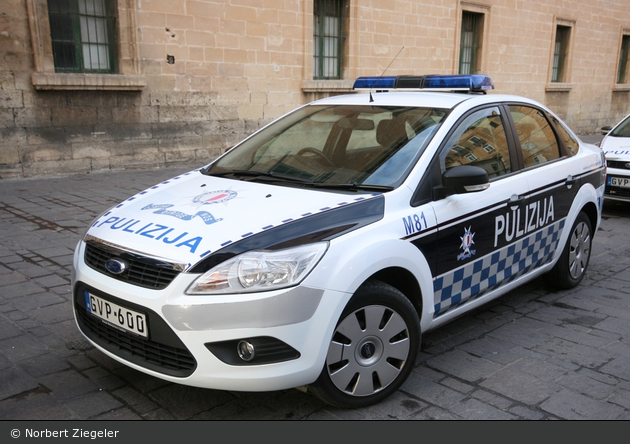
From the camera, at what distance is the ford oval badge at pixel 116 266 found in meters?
2.94

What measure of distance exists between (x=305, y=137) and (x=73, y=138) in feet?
22.0

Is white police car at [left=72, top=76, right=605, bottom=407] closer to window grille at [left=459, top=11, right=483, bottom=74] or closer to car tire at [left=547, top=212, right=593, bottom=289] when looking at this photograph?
car tire at [left=547, top=212, right=593, bottom=289]

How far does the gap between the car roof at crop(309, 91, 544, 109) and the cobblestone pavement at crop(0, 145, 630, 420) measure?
154 cm

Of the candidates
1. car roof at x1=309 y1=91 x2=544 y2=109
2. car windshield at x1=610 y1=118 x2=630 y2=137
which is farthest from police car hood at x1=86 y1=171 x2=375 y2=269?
car windshield at x1=610 y1=118 x2=630 y2=137

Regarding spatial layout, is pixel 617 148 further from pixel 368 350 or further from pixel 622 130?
pixel 368 350

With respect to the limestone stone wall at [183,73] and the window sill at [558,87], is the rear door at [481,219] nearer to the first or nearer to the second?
the limestone stone wall at [183,73]

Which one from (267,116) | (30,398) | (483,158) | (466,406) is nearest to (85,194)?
(267,116)

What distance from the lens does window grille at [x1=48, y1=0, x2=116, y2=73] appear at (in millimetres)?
9359

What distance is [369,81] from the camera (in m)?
5.07

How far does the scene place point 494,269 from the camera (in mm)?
3916

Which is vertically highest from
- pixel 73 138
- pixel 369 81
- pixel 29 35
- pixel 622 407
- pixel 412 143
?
pixel 29 35

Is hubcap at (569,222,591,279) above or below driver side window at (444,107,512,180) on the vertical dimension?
below

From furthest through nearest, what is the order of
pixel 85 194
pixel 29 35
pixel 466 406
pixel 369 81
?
pixel 29 35
pixel 85 194
pixel 369 81
pixel 466 406

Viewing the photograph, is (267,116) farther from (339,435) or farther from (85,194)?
(339,435)
